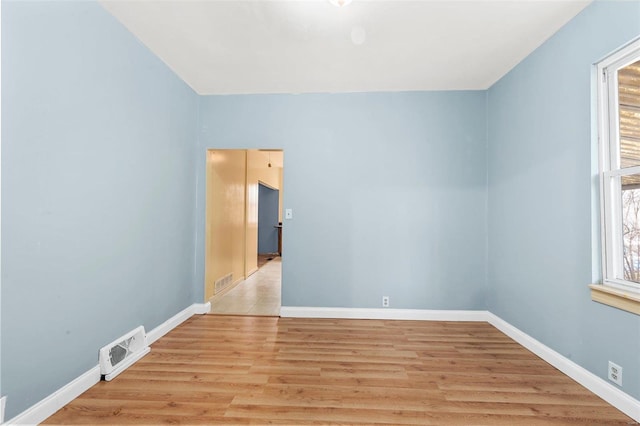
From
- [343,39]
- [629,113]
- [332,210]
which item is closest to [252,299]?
[332,210]

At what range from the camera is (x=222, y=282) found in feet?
13.8

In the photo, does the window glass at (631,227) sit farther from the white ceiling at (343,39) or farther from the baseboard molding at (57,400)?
the baseboard molding at (57,400)

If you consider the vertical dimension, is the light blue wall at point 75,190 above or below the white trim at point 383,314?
above

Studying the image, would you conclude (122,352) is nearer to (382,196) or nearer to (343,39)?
(382,196)

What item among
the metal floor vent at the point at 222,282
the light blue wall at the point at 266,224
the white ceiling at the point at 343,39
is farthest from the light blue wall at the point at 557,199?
the light blue wall at the point at 266,224

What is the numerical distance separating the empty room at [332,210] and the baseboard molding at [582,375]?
0.01m

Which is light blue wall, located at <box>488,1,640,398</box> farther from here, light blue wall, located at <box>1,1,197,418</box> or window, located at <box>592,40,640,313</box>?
light blue wall, located at <box>1,1,197,418</box>

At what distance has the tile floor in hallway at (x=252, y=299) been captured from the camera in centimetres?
356

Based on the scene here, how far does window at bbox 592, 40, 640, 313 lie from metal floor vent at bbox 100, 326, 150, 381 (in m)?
3.54

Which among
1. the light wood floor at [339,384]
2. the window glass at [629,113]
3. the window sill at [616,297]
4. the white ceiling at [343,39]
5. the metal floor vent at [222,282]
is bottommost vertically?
the light wood floor at [339,384]

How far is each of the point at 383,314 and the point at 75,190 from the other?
10.3ft

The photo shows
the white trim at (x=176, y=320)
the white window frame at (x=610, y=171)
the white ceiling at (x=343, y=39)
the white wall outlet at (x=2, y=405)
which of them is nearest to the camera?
the white wall outlet at (x=2, y=405)

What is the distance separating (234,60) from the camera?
8.95ft

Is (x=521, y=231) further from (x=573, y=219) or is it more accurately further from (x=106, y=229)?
(x=106, y=229)
